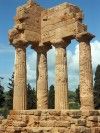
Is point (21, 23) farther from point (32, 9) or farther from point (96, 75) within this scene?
point (96, 75)

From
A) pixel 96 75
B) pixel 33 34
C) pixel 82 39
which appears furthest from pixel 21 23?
pixel 96 75

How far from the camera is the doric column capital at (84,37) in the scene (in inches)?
1249

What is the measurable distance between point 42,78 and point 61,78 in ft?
10.5

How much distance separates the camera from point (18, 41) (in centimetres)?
3450

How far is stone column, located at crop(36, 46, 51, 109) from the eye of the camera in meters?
35.5

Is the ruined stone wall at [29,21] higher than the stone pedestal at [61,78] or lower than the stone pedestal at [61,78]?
higher

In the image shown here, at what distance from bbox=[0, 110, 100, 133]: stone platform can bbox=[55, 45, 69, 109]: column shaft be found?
5556 mm

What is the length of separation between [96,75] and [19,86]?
151 ft

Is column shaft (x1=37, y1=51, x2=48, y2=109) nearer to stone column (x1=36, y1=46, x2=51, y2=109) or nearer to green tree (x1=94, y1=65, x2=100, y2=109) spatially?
stone column (x1=36, y1=46, x2=51, y2=109)

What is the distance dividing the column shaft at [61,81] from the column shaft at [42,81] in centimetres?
250

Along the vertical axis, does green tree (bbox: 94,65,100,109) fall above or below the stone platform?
above

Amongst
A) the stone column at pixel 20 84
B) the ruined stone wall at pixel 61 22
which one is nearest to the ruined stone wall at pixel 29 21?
the ruined stone wall at pixel 61 22

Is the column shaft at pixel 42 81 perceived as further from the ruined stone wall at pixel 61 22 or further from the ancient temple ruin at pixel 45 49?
the ruined stone wall at pixel 61 22

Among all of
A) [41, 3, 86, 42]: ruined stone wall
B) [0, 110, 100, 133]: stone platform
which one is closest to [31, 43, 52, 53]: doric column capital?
[41, 3, 86, 42]: ruined stone wall
